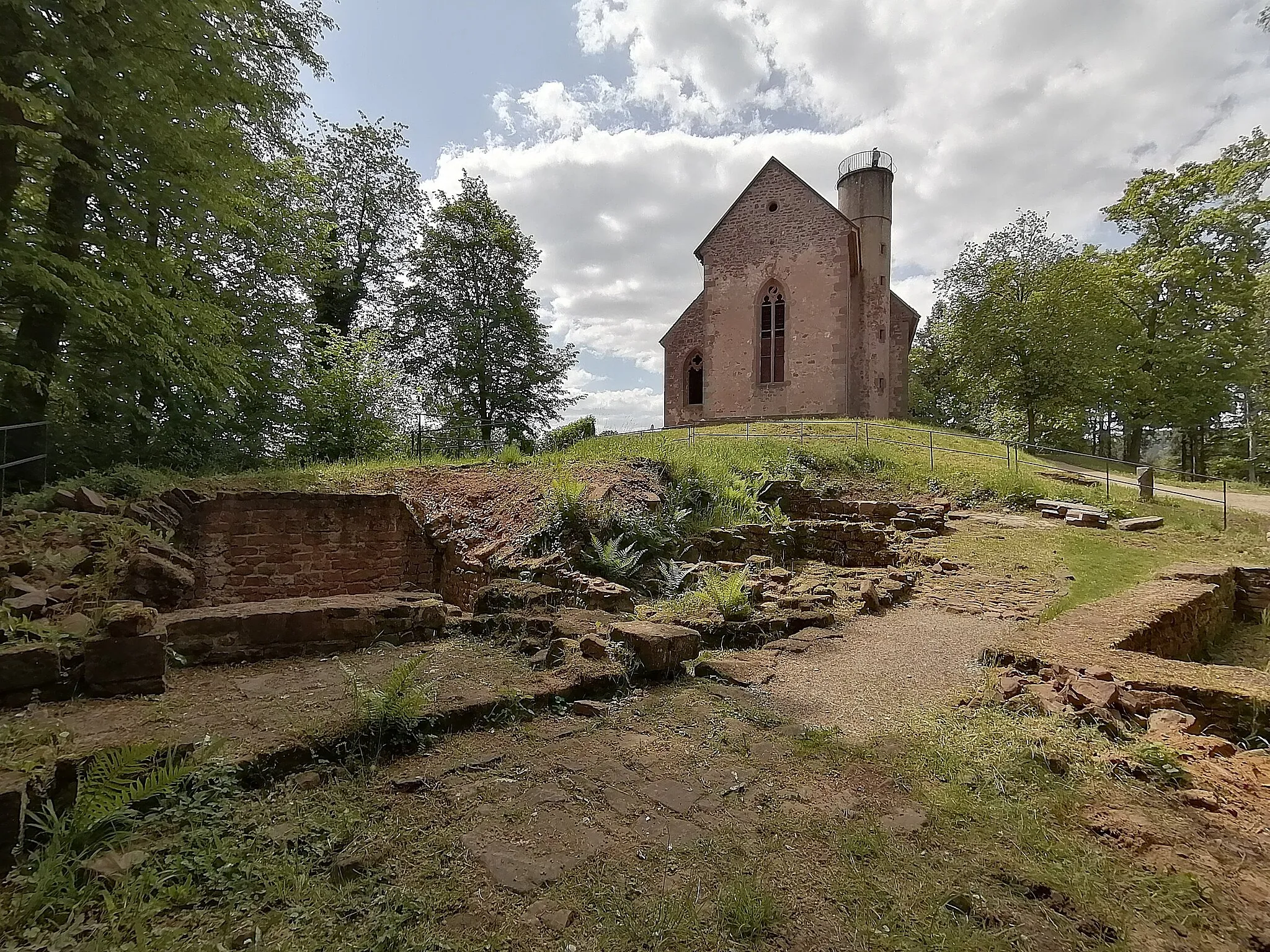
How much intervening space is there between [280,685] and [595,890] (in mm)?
2870

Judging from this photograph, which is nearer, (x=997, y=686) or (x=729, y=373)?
(x=997, y=686)

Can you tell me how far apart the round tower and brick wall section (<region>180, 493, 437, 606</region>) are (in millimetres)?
20352

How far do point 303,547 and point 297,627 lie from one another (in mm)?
5050

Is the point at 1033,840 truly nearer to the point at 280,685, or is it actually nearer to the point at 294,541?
the point at 280,685

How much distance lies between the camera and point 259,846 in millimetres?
2291

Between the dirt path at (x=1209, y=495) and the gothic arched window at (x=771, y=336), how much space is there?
442 inches

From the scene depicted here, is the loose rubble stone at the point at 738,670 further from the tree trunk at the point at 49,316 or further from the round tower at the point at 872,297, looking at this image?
the round tower at the point at 872,297

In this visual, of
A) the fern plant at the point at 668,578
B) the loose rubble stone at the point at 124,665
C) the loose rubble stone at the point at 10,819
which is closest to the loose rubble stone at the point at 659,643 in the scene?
the fern plant at the point at 668,578

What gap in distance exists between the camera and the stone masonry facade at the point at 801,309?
24172 millimetres

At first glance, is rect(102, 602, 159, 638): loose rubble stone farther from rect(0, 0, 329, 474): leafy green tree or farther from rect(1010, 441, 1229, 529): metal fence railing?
rect(1010, 441, 1229, 529): metal fence railing

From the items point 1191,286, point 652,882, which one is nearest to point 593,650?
point 652,882

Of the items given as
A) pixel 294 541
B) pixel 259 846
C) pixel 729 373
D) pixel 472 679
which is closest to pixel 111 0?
pixel 294 541

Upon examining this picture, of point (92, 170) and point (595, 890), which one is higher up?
point (92, 170)

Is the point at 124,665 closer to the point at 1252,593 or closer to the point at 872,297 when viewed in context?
the point at 1252,593
